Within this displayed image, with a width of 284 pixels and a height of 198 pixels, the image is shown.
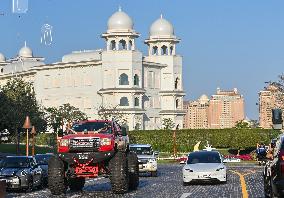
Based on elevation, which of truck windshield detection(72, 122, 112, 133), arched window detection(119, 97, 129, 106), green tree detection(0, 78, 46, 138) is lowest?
truck windshield detection(72, 122, 112, 133)

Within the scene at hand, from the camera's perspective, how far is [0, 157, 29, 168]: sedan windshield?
1406 inches

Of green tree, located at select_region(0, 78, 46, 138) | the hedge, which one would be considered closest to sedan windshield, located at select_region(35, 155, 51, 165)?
green tree, located at select_region(0, 78, 46, 138)

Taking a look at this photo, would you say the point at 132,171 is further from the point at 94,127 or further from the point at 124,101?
the point at 124,101

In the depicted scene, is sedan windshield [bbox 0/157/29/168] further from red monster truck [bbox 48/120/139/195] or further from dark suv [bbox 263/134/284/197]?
dark suv [bbox 263/134/284/197]

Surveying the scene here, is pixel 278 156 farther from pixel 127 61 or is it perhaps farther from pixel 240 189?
pixel 127 61

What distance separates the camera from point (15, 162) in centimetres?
3603

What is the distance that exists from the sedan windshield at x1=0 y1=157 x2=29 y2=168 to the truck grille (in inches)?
227

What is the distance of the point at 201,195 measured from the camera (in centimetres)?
2873

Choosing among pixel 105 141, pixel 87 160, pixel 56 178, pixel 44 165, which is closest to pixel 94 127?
pixel 105 141

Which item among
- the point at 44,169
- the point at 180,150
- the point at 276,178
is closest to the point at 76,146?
the point at 44,169

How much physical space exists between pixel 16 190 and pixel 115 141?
5.45 meters

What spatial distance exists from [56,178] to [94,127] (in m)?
2.41

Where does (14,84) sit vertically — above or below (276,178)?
above

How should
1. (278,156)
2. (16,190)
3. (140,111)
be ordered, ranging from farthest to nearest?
(140,111) < (16,190) < (278,156)
